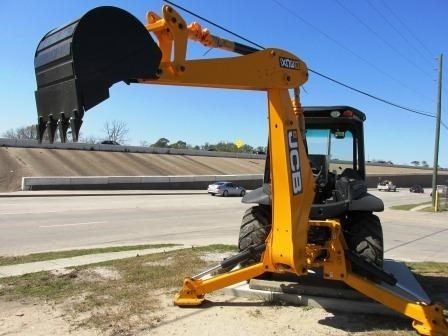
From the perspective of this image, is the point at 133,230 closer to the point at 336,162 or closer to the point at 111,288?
the point at 111,288

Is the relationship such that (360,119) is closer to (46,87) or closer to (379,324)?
(379,324)

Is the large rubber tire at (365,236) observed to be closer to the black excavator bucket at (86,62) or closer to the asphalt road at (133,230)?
the black excavator bucket at (86,62)

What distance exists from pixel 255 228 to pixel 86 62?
3.53 metres

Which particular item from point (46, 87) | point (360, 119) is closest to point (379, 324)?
point (360, 119)

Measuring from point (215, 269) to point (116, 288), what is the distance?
1.62m

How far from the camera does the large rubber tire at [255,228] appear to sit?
23.4 ft

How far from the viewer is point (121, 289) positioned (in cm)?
755

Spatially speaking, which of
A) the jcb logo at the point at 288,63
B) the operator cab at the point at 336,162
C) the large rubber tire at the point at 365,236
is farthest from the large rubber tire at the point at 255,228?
the jcb logo at the point at 288,63

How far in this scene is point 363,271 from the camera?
6.39m

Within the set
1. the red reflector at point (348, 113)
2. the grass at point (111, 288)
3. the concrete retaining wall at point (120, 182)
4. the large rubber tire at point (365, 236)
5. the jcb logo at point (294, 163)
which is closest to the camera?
the jcb logo at point (294, 163)

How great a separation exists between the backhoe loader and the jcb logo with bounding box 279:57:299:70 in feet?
0.04

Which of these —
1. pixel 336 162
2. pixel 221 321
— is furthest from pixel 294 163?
pixel 336 162

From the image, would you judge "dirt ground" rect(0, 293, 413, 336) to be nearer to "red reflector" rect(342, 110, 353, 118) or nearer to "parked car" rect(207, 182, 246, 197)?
"red reflector" rect(342, 110, 353, 118)

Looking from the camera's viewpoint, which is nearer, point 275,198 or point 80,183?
point 275,198
